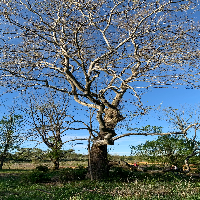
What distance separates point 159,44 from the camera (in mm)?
13477

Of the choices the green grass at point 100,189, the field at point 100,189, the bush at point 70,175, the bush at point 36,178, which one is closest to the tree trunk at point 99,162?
the bush at point 70,175

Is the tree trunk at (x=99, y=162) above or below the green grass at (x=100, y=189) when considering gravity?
above

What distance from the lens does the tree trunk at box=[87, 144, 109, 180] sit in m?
14.4

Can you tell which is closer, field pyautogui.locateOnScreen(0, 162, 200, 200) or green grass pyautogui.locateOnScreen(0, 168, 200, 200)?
green grass pyautogui.locateOnScreen(0, 168, 200, 200)

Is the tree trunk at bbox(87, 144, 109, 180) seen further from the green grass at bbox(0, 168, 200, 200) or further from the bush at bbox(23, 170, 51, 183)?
the bush at bbox(23, 170, 51, 183)

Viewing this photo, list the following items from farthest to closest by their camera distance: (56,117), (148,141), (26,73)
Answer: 1. (56,117)
2. (148,141)
3. (26,73)

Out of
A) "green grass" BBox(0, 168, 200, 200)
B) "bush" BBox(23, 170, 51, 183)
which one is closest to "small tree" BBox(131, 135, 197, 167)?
"green grass" BBox(0, 168, 200, 200)

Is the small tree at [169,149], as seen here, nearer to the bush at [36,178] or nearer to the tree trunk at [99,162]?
the tree trunk at [99,162]

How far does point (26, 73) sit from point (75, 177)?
8.53m

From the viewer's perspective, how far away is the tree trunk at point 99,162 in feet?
47.3

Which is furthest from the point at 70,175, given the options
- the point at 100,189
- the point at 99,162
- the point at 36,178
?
the point at 100,189

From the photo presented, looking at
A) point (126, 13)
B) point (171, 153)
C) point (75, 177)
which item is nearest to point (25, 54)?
point (126, 13)

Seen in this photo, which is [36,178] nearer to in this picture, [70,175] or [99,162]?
[70,175]

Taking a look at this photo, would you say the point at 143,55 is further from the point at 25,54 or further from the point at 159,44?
the point at 25,54
